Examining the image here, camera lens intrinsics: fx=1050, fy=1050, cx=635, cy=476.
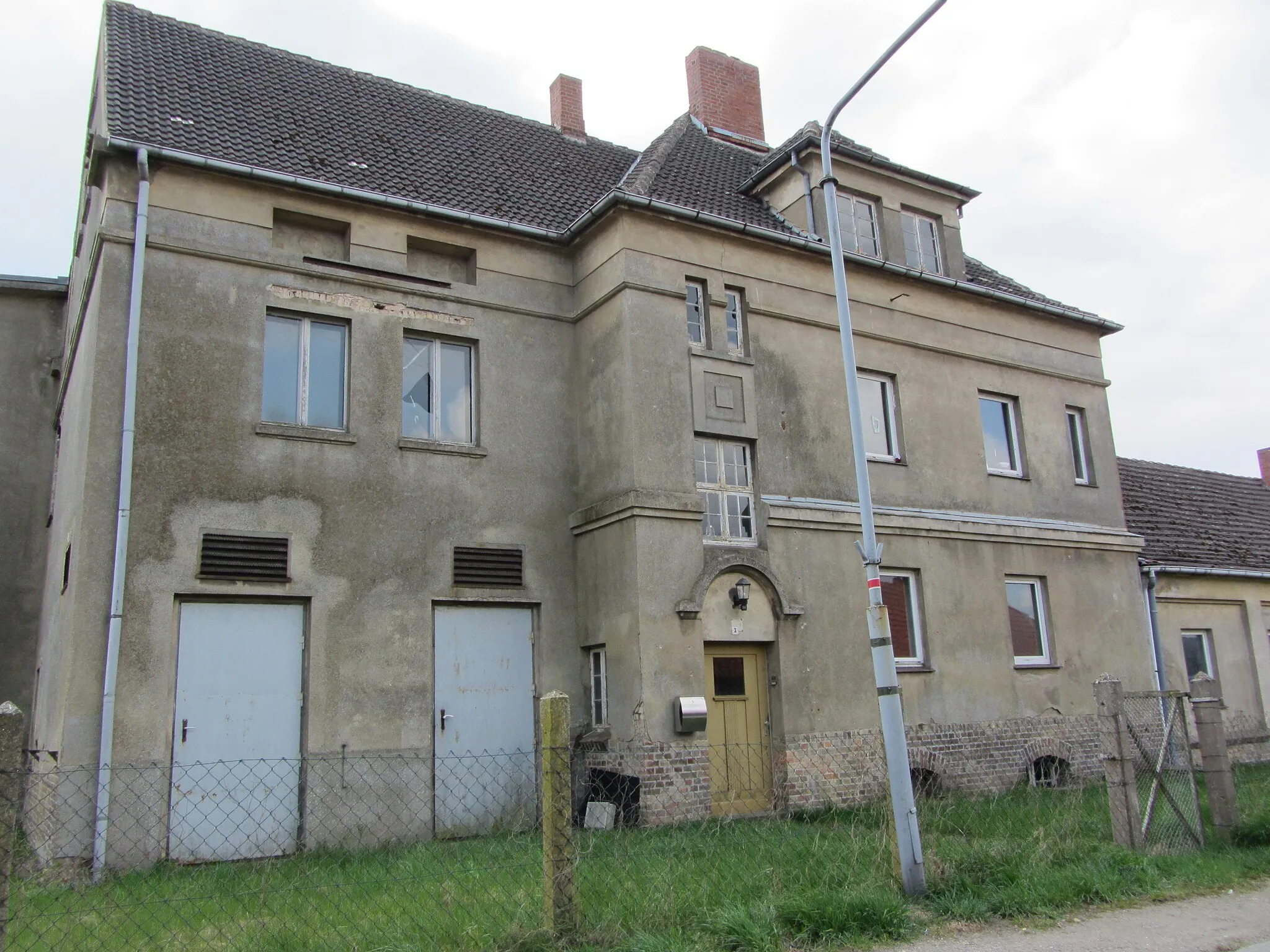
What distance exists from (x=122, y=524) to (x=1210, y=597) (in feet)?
59.0

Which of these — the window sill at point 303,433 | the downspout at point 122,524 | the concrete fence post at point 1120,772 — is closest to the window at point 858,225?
the window sill at point 303,433

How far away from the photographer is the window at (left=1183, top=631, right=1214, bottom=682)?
18828 millimetres

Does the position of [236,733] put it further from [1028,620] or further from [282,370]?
[1028,620]

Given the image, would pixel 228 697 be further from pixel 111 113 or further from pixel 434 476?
pixel 111 113

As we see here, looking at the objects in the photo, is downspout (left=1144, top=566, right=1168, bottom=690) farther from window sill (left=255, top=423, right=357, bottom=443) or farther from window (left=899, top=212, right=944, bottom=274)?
window sill (left=255, top=423, right=357, bottom=443)

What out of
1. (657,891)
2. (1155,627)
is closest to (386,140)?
(657,891)

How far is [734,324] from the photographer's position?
48.3 ft

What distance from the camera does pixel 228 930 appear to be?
6.80 metres

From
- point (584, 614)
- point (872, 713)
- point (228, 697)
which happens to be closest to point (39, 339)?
point (228, 697)

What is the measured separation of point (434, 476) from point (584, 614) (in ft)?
8.63

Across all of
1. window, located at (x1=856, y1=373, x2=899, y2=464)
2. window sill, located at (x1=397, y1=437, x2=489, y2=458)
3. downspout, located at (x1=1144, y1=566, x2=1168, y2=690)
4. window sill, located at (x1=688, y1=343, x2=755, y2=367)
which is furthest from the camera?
downspout, located at (x1=1144, y1=566, x2=1168, y2=690)

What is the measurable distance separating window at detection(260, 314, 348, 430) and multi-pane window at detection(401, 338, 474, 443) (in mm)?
785

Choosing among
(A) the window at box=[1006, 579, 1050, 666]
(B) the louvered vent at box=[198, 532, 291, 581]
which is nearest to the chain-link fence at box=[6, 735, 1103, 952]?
(A) the window at box=[1006, 579, 1050, 666]

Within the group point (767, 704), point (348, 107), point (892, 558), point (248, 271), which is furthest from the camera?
point (348, 107)
